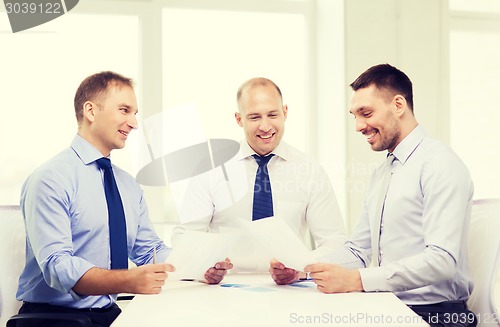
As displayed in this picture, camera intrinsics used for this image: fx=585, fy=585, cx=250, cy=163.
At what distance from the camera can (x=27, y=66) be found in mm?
3961

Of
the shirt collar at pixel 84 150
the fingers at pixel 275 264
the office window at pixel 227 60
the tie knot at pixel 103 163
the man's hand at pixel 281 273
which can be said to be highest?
the office window at pixel 227 60

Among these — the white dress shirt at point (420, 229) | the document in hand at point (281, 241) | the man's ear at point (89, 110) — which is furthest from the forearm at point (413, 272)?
the man's ear at point (89, 110)

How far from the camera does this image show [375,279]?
192cm

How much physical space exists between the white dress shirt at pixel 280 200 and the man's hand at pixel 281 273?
689mm

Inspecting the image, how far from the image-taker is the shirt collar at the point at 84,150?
2287mm

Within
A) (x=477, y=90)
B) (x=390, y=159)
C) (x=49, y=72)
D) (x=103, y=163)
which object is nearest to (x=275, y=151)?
(x=390, y=159)

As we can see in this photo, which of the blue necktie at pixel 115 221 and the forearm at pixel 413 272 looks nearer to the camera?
the forearm at pixel 413 272

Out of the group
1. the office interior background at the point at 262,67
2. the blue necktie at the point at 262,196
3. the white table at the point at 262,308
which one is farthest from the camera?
the office interior background at the point at 262,67

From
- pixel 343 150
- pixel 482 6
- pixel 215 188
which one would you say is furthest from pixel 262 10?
pixel 215 188

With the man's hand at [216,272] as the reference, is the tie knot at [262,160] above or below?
above

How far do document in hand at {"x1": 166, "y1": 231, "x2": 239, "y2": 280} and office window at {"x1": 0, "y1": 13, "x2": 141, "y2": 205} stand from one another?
2106 mm

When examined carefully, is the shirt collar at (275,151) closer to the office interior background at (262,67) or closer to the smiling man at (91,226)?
the smiling man at (91,226)

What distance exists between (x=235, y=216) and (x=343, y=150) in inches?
50.0

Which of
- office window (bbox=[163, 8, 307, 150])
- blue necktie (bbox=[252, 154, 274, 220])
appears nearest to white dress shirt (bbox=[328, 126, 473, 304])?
blue necktie (bbox=[252, 154, 274, 220])
